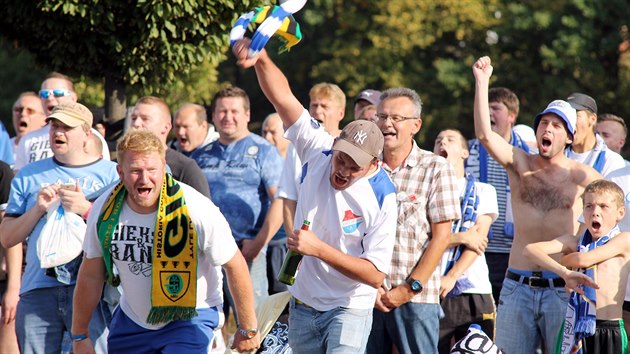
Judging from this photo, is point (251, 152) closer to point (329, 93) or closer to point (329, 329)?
point (329, 93)

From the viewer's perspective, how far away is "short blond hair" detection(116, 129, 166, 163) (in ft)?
19.6

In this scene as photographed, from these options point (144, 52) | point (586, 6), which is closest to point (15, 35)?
point (144, 52)

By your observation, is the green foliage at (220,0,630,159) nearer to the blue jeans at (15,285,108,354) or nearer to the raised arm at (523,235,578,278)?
the raised arm at (523,235,578,278)

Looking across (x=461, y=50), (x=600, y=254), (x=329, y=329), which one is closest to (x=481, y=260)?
(x=600, y=254)

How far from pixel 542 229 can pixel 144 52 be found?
449 centimetres

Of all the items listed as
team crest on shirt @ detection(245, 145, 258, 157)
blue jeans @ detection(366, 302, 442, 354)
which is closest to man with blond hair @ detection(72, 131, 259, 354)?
blue jeans @ detection(366, 302, 442, 354)

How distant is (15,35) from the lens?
35.3 feet

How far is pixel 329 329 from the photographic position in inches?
251

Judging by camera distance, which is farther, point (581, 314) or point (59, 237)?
point (581, 314)

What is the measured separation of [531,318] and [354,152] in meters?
2.50

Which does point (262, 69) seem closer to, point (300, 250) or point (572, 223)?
point (300, 250)

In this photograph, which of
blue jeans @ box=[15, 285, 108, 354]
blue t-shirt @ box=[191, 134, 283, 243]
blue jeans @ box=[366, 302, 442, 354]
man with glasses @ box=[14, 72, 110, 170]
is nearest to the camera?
blue jeans @ box=[366, 302, 442, 354]

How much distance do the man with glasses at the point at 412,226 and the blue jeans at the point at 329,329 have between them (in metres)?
0.72

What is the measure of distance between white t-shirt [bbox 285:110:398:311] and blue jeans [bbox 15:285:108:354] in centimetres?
197
